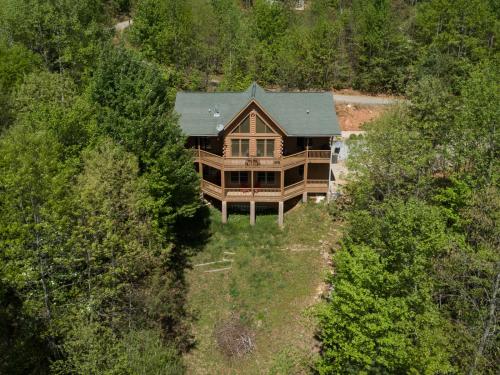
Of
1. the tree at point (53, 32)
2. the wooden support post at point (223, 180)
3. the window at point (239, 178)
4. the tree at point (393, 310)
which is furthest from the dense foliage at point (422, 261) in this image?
the tree at point (53, 32)

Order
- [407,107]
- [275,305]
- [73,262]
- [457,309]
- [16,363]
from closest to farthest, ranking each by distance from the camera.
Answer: [16,363]
[73,262]
[457,309]
[275,305]
[407,107]

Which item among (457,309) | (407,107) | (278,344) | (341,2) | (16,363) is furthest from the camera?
(341,2)

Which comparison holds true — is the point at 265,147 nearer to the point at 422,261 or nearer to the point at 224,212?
the point at 224,212

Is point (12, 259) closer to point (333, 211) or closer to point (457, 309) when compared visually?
point (457, 309)

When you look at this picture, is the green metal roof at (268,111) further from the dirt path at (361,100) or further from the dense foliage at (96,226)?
the dirt path at (361,100)

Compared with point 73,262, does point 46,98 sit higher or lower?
higher

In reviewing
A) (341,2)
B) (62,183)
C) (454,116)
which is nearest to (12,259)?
(62,183)
